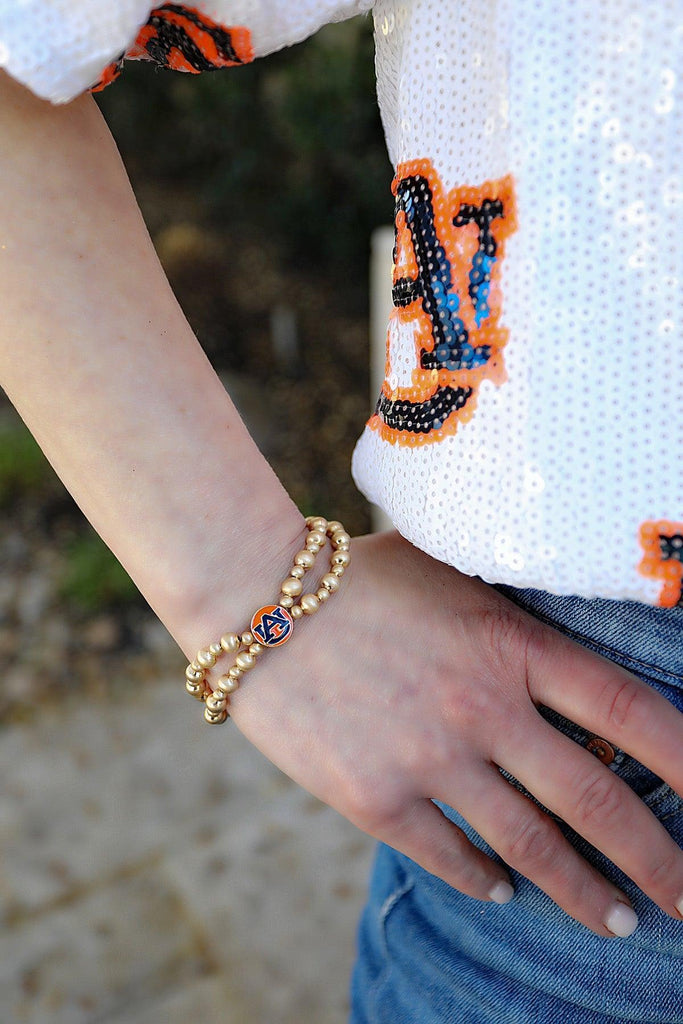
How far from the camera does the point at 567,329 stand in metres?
0.54

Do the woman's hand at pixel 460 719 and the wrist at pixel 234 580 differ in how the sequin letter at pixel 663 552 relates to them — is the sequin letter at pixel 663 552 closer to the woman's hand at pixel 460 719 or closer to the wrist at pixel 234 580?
the woman's hand at pixel 460 719

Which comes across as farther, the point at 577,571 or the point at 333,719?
the point at 333,719

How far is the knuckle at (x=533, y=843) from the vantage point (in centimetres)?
70

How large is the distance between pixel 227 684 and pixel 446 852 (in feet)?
0.76

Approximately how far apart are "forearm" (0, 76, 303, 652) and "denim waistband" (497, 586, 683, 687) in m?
0.22

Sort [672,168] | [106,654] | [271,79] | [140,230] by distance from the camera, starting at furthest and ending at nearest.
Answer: [271,79], [106,654], [140,230], [672,168]

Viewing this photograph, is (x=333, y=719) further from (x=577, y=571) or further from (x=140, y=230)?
(x=140, y=230)

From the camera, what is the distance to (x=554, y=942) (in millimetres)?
764

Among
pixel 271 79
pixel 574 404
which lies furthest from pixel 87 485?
pixel 271 79

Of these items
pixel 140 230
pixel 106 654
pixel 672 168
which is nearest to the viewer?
pixel 672 168

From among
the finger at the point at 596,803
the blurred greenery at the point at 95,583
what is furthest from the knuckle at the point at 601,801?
the blurred greenery at the point at 95,583

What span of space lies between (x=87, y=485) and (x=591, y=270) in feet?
1.27

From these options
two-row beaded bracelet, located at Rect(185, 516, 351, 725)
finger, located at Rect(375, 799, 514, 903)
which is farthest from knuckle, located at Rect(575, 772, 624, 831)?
two-row beaded bracelet, located at Rect(185, 516, 351, 725)

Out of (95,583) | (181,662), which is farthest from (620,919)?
(95,583)
